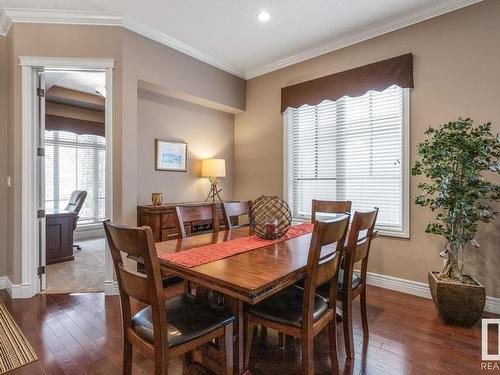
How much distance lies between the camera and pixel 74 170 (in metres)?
5.96

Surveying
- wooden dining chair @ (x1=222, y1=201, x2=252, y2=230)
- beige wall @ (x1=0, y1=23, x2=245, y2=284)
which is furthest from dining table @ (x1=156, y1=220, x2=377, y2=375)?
beige wall @ (x1=0, y1=23, x2=245, y2=284)

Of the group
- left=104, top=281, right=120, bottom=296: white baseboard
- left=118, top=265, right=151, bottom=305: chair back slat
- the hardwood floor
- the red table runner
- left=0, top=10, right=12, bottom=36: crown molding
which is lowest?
the hardwood floor

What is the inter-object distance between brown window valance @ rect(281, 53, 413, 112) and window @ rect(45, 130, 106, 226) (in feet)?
12.9

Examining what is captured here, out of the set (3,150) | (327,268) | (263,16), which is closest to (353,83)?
(263,16)

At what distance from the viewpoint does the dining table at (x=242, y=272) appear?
1.16 m

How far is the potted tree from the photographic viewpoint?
226cm

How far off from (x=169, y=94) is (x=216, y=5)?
1.33m

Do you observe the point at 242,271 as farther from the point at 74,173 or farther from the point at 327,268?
the point at 74,173

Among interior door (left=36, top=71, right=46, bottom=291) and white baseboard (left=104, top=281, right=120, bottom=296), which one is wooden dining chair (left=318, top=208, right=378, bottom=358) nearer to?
white baseboard (left=104, top=281, right=120, bottom=296)

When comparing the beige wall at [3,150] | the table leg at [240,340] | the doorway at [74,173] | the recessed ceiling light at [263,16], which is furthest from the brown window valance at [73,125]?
the table leg at [240,340]

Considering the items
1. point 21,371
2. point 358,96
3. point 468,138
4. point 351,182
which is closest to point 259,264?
point 21,371

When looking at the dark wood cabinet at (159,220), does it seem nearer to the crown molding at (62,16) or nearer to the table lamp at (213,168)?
the table lamp at (213,168)

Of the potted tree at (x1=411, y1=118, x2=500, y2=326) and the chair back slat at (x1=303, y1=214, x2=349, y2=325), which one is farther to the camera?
the potted tree at (x1=411, y1=118, x2=500, y2=326)

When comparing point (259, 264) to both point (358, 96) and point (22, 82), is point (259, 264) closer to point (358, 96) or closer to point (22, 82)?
point (358, 96)
